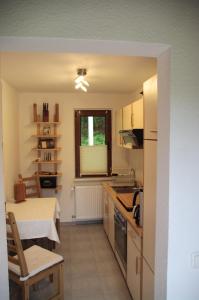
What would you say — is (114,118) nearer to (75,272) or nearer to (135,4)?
(75,272)

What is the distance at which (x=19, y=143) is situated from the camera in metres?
4.18

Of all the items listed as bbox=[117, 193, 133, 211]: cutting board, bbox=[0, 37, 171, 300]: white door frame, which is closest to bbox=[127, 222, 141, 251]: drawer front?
bbox=[117, 193, 133, 211]: cutting board

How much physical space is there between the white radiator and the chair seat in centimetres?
188

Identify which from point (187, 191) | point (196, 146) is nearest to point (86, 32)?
point (196, 146)

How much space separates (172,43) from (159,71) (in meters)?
0.18

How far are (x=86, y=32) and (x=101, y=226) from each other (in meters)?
3.84

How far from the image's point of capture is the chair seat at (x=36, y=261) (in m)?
2.10

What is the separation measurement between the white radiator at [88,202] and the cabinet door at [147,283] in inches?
95.6

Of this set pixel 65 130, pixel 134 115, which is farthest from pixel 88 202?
pixel 134 115

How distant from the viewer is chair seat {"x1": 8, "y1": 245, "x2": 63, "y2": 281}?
210 centimetres

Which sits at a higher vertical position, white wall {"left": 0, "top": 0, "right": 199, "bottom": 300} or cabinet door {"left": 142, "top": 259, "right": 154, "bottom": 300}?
white wall {"left": 0, "top": 0, "right": 199, "bottom": 300}

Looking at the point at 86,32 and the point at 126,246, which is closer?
the point at 86,32

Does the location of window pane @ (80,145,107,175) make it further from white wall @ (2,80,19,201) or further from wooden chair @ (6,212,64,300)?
wooden chair @ (6,212,64,300)

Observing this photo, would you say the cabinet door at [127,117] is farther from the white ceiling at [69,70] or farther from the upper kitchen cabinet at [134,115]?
the white ceiling at [69,70]
